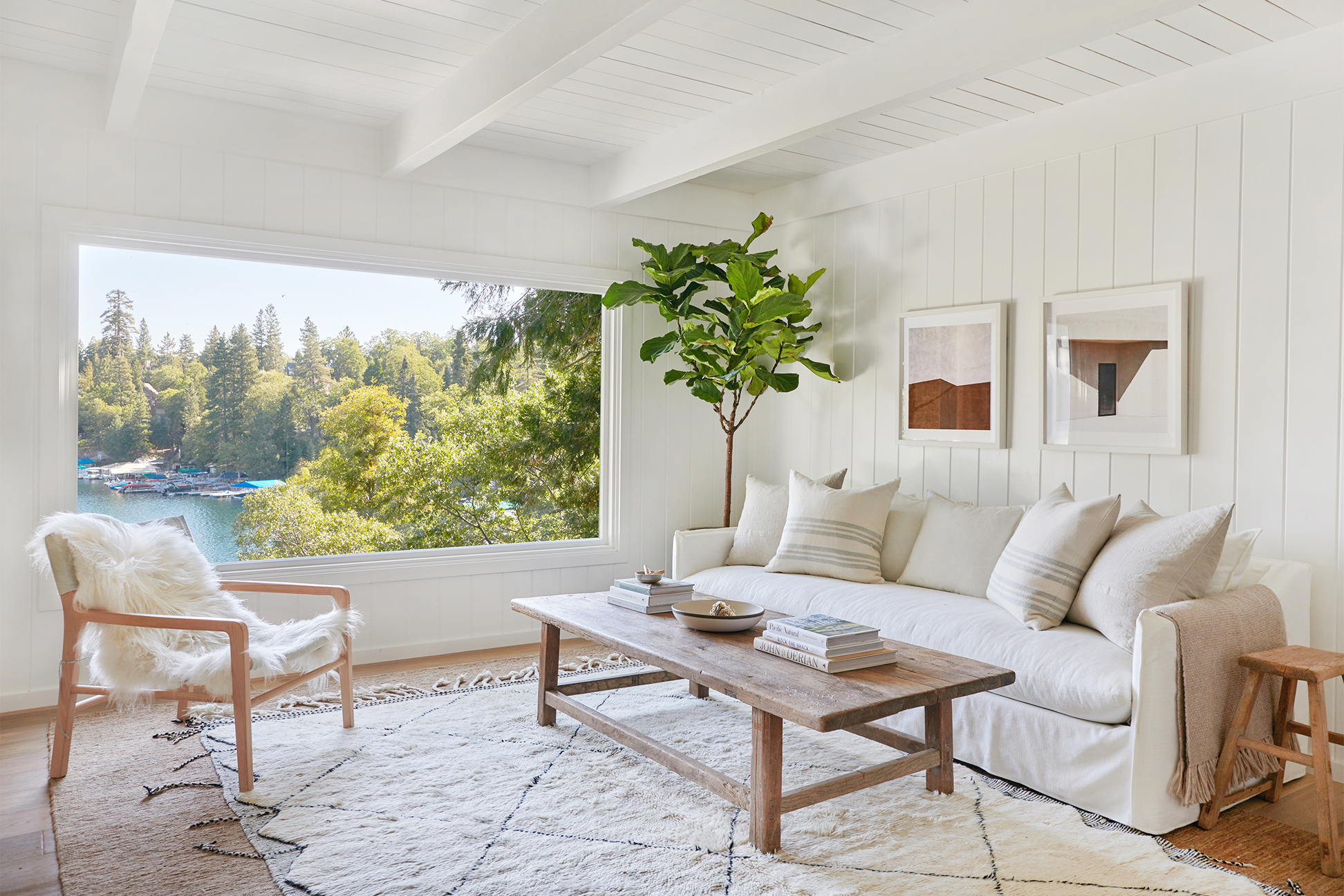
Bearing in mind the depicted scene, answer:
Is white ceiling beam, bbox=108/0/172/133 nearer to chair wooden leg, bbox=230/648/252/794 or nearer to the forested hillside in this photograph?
the forested hillside

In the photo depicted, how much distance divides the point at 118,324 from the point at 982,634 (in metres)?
3.62

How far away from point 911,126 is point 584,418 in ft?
7.34

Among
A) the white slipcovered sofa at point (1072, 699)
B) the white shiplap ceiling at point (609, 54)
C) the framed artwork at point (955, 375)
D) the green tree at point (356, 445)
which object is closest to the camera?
the white slipcovered sofa at point (1072, 699)

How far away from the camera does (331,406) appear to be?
4.26 metres

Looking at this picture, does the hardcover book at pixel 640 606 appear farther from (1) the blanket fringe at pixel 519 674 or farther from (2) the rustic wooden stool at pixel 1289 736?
(2) the rustic wooden stool at pixel 1289 736

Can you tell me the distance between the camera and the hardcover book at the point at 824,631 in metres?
2.48

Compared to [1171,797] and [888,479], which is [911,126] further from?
[1171,797]

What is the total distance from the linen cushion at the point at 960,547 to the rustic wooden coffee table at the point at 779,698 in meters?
0.87

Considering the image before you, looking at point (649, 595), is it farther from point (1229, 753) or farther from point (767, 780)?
point (1229, 753)

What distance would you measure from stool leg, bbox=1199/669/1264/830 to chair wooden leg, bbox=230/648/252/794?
2.72m

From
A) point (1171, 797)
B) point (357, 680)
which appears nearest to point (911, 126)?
point (1171, 797)

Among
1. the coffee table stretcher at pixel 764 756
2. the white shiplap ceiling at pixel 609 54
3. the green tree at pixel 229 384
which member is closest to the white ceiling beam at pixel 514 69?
the white shiplap ceiling at pixel 609 54

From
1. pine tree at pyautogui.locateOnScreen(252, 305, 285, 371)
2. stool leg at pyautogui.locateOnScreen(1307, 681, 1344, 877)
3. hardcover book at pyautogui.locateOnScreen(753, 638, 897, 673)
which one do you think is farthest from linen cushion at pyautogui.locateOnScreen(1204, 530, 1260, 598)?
pine tree at pyautogui.locateOnScreen(252, 305, 285, 371)

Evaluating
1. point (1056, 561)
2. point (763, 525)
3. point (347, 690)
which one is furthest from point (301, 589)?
point (1056, 561)
